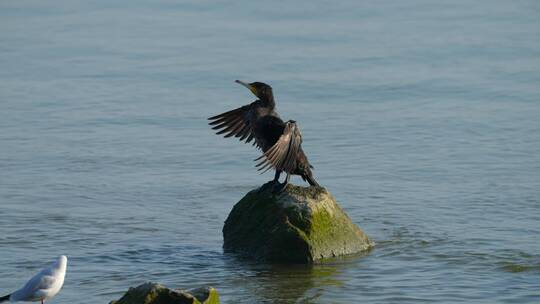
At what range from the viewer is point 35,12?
22750 millimetres

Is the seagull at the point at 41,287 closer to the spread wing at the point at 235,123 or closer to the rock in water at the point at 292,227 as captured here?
the rock in water at the point at 292,227

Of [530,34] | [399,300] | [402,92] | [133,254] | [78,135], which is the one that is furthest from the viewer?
[530,34]

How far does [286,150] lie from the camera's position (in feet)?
34.3

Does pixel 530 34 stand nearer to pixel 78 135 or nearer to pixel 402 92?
pixel 402 92

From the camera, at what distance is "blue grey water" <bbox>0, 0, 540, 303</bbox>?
10.4 metres

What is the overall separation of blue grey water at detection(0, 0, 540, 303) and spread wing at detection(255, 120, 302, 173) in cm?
97

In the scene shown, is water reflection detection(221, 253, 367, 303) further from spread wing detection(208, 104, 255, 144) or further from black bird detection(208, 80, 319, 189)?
spread wing detection(208, 104, 255, 144)

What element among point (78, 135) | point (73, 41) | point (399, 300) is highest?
point (73, 41)

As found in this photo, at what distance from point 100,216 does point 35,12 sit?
11.4 metres

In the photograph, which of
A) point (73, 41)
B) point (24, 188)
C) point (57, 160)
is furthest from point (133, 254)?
point (73, 41)

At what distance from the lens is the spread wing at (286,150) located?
10.4 metres

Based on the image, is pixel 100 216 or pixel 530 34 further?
pixel 530 34

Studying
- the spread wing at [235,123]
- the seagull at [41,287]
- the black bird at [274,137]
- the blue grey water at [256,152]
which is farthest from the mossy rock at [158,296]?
the spread wing at [235,123]

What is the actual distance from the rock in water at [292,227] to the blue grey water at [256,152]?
20 centimetres
